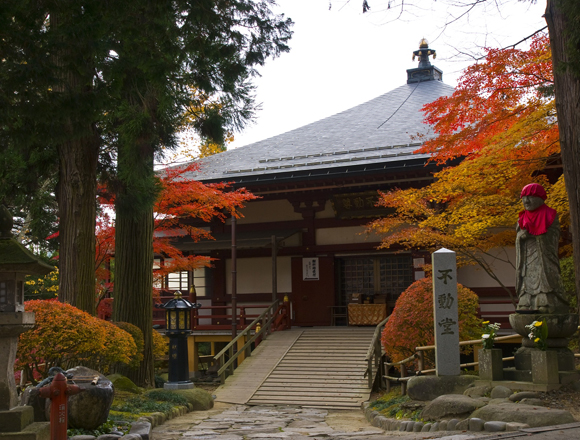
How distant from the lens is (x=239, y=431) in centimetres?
899

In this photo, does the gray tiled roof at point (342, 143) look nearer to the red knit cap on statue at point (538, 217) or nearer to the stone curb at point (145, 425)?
the red knit cap on statue at point (538, 217)

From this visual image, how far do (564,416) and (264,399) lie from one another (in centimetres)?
737

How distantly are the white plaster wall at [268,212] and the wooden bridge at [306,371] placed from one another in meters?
3.70

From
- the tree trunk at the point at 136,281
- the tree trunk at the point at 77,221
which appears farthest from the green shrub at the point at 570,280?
the tree trunk at the point at 77,221

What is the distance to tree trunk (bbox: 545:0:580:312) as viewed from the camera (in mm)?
7367

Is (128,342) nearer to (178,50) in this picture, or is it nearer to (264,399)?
(264,399)

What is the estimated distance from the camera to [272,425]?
971 cm

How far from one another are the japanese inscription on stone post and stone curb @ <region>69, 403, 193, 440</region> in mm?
4465

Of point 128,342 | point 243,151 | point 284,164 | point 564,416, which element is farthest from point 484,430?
point 243,151

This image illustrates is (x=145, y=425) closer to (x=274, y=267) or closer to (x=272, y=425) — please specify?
(x=272, y=425)

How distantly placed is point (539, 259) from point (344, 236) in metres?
9.29

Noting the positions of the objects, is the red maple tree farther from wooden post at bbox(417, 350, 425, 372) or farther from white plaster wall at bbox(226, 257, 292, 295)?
wooden post at bbox(417, 350, 425, 372)

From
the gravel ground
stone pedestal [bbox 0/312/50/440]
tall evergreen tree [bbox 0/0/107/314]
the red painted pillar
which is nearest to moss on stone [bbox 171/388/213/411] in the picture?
stone pedestal [bbox 0/312/50/440]

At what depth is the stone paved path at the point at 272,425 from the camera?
824cm
